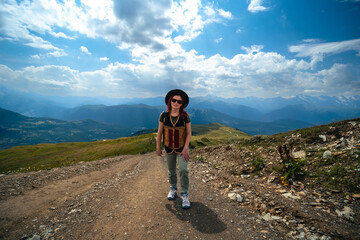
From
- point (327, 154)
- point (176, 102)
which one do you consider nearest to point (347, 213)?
point (327, 154)

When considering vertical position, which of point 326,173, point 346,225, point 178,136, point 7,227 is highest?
point 178,136

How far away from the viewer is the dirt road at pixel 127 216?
4832 millimetres

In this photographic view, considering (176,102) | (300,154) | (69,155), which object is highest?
(176,102)

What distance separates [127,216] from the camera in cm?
571

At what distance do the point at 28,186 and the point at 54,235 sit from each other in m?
8.02

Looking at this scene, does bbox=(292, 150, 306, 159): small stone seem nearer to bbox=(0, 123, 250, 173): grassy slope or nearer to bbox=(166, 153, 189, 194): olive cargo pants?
bbox=(166, 153, 189, 194): olive cargo pants

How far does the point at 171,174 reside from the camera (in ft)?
22.6

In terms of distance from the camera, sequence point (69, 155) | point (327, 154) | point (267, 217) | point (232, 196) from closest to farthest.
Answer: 1. point (267, 217)
2. point (232, 196)
3. point (327, 154)
4. point (69, 155)

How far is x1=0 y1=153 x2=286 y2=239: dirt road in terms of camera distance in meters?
4.83

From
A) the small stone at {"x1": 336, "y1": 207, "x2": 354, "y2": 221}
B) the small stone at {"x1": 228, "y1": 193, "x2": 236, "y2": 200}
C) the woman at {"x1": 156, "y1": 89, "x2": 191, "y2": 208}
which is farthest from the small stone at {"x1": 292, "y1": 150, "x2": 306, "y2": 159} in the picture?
the woman at {"x1": 156, "y1": 89, "x2": 191, "y2": 208}

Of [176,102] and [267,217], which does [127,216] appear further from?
[267,217]

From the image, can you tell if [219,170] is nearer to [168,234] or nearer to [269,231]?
[269,231]

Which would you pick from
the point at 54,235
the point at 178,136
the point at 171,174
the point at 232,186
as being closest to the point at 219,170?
the point at 232,186

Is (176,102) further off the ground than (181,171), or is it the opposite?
(176,102)
